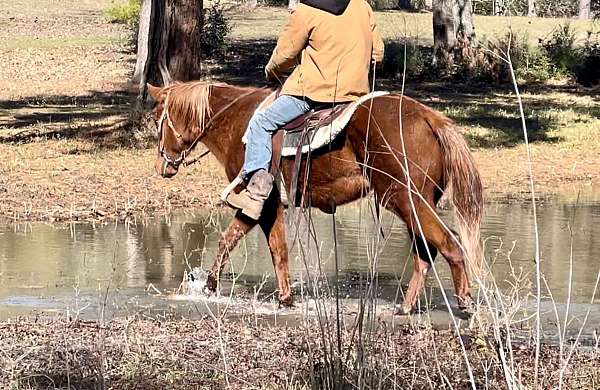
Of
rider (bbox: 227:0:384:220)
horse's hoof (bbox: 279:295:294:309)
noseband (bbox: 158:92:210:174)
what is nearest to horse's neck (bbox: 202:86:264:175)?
noseband (bbox: 158:92:210:174)

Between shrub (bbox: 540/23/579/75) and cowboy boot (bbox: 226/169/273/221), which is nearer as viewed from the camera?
cowboy boot (bbox: 226/169/273/221)

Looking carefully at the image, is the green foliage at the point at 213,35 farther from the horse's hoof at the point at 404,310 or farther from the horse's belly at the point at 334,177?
the horse's hoof at the point at 404,310

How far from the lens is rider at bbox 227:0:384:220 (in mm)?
8367

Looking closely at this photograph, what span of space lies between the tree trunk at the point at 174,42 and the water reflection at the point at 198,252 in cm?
547

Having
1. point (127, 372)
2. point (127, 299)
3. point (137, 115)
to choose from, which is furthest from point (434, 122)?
point (137, 115)

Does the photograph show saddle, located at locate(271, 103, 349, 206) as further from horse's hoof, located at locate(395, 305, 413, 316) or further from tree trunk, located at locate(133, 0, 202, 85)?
tree trunk, located at locate(133, 0, 202, 85)

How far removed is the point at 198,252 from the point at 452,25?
2134 cm

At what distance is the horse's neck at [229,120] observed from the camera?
363 inches

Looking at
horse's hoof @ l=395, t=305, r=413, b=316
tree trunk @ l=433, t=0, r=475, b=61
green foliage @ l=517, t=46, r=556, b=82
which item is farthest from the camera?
green foliage @ l=517, t=46, r=556, b=82

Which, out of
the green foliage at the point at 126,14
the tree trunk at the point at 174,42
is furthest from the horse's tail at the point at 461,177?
the green foliage at the point at 126,14

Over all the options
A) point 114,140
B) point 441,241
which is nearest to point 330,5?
point 441,241

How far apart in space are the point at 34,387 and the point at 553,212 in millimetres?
8457

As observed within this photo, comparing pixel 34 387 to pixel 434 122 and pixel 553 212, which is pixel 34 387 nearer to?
pixel 434 122

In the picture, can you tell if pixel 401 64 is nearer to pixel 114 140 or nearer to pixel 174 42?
pixel 114 140
